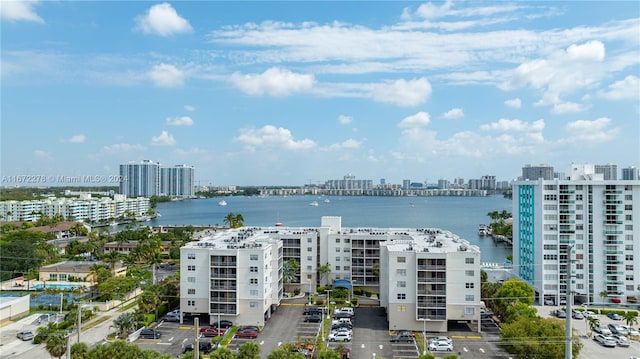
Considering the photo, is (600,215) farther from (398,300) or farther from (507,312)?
(398,300)

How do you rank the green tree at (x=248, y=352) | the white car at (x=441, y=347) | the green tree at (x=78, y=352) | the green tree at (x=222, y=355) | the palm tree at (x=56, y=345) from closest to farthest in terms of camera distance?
the green tree at (x=222, y=355) < the green tree at (x=248, y=352) < the green tree at (x=78, y=352) < the palm tree at (x=56, y=345) < the white car at (x=441, y=347)

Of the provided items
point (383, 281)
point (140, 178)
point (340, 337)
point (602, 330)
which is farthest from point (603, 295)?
point (140, 178)

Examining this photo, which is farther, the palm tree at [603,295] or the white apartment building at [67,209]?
the white apartment building at [67,209]

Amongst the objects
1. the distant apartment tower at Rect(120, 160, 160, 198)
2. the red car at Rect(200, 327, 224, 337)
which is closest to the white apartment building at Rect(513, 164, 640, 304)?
the red car at Rect(200, 327, 224, 337)

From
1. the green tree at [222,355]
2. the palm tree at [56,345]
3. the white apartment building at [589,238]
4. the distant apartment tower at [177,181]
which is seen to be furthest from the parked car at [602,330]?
the distant apartment tower at [177,181]

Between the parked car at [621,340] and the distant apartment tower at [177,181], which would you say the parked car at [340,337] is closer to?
the parked car at [621,340]

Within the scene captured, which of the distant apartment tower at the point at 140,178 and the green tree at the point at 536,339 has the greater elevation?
the distant apartment tower at the point at 140,178
